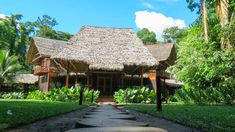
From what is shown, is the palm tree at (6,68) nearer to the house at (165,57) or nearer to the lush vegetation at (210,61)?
the house at (165,57)

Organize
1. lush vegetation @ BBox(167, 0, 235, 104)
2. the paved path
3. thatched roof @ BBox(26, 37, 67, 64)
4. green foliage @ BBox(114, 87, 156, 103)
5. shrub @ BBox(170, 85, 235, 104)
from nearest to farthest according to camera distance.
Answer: the paved path → lush vegetation @ BBox(167, 0, 235, 104) → shrub @ BBox(170, 85, 235, 104) → green foliage @ BBox(114, 87, 156, 103) → thatched roof @ BBox(26, 37, 67, 64)

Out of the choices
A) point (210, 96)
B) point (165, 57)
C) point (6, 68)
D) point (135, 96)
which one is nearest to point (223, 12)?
point (210, 96)

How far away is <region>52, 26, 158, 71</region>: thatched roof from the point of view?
75.9 ft

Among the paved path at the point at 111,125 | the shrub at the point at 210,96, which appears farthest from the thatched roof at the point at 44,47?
the paved path at the point at 111,125

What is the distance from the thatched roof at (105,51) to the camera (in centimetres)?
2314

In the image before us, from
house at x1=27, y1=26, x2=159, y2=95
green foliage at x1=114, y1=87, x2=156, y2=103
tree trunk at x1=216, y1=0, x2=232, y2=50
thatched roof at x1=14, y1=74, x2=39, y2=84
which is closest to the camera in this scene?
tree trunk at x1=216, y1=0, x2=232, y2=50

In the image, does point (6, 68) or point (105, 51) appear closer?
point (105, 51)

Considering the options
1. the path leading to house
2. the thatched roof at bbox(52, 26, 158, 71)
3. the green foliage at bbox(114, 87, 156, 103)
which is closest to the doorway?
the thatched roof at bbox(52, 26, 158, 71)

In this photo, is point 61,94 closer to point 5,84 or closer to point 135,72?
point 135,72

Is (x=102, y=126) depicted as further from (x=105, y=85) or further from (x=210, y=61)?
(x=105, y=85)

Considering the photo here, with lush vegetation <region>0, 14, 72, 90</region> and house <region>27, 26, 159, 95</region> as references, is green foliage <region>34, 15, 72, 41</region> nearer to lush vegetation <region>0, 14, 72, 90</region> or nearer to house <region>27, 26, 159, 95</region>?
lush vegetation <region>0, 14, 72, 90</region>

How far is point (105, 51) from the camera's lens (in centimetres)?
2464

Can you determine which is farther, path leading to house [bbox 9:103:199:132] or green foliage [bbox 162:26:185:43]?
green foliage [bbox 162:26:185:43]

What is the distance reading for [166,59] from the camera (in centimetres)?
3338
